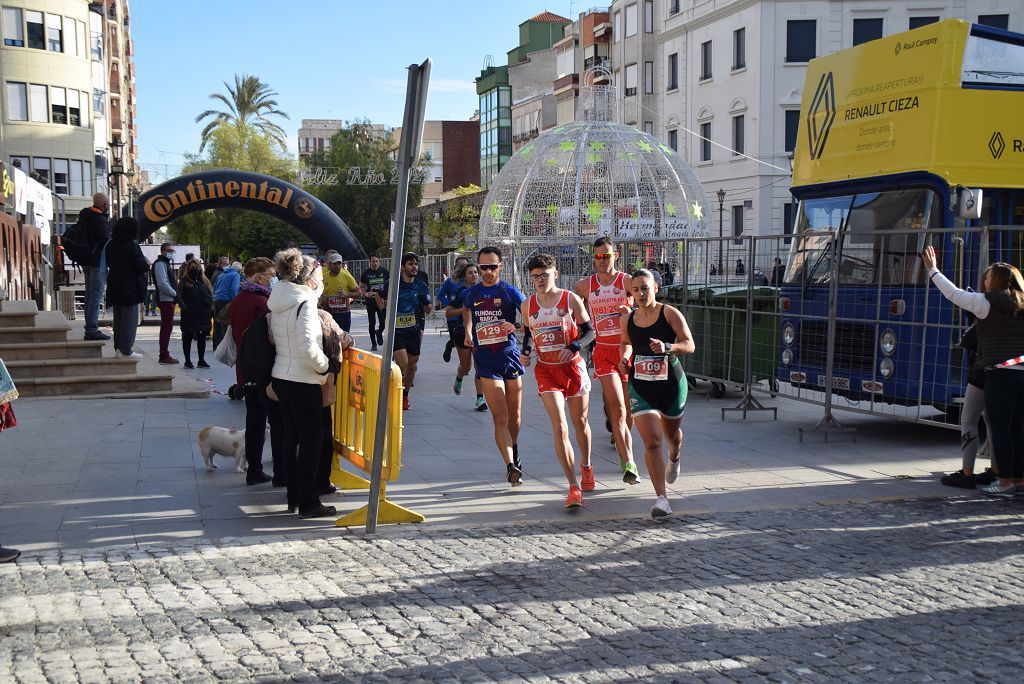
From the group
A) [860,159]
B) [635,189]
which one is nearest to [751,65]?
[635,189]

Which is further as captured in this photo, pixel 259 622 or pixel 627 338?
pixel 627 338

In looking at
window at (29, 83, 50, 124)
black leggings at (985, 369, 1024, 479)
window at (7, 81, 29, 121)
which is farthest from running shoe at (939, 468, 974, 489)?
window at (29, 83, 50, 124)

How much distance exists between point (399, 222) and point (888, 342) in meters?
5.68

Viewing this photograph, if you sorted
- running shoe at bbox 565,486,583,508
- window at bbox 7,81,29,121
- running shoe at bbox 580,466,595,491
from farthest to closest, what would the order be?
window at bbox 7,81,29,121 → running shoe at bbox 580,466,595,491 → running shoe at bbox 565,486,583,508

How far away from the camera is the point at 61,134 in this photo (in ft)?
174

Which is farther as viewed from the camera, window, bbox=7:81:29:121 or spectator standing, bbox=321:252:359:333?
window, bbox=7:81:29:121

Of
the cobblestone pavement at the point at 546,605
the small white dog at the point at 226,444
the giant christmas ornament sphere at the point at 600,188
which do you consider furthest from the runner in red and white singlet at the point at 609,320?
the giant christmas ornament sphere at the point at 600,188

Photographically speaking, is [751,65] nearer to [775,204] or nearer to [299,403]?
[775,204]

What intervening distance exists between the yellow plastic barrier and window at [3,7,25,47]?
163ft

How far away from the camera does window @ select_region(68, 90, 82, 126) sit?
175 ft

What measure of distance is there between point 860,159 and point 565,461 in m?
5.50

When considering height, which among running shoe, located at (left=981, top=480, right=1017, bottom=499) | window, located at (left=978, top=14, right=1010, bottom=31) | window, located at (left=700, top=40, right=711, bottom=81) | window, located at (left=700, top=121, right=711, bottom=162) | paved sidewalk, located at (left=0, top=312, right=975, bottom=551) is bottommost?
paved sidewalk, located at (left=0, top=312, right=975, bottom=551)

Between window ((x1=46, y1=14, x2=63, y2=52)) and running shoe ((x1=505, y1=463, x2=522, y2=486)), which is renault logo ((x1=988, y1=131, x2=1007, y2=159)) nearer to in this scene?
running shoe ((x1=505, y1=463, x2=522, y2=486))

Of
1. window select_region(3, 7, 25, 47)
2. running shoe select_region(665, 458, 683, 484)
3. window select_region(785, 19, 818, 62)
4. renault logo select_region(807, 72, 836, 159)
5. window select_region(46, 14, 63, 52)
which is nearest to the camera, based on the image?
running shoe select_region(665, 458, 683, 484)
